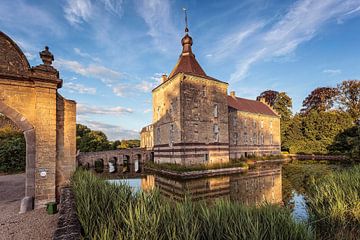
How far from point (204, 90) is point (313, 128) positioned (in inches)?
996

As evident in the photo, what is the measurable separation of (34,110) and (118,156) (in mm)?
23989

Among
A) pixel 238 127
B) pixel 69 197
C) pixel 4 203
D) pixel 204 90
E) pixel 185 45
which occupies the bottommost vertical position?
pixel 4 203

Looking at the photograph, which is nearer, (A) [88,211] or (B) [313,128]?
(A) [88,211]

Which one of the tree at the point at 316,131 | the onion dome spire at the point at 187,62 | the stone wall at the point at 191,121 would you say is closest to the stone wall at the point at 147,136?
the stone wall at the point at 191,121

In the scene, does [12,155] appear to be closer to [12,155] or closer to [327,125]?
[12,155]

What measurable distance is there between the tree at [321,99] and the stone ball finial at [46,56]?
150ft

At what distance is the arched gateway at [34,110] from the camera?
637 centimetres

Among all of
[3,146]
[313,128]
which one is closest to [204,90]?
[3,146]

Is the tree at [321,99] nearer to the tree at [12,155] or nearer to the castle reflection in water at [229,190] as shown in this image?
the castle reflection in water at [229,190]

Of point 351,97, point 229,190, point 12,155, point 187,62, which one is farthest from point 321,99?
point 12,155

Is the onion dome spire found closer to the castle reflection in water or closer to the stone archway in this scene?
the castle reflection in water

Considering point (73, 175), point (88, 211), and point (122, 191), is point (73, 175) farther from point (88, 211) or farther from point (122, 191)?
point (88, 211)

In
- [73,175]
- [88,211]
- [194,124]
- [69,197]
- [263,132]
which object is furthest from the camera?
[263,132]

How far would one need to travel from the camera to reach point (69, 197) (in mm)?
5312
